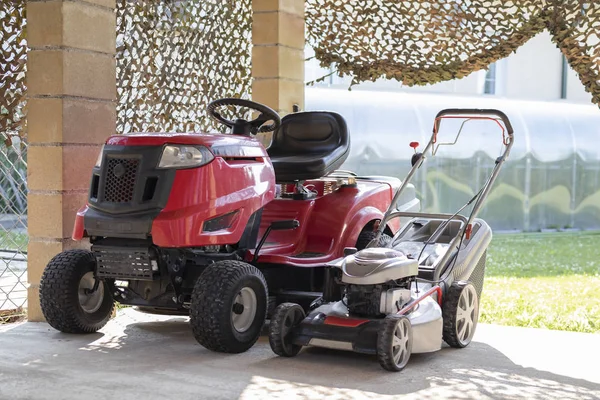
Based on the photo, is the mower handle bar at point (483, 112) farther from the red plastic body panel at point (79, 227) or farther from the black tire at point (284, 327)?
the red plastic body panel at point (79, 227)

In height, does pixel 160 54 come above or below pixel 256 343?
above

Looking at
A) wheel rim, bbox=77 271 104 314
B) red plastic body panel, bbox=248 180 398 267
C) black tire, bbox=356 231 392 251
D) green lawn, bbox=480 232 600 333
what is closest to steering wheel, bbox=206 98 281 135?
red plastic body panel, bbox=248 180 398 267

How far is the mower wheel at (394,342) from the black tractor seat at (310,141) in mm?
1286

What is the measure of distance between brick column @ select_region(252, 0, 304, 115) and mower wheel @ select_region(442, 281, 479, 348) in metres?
2.43

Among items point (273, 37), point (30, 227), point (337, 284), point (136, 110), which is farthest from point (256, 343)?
point (273, 37)

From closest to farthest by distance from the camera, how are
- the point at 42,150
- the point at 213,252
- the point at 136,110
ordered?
the point at 213,252 → the point at 42,150 → the point at 136,110

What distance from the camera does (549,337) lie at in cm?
472

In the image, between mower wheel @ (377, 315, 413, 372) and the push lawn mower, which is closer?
mower wheel @ (377, 315, 413, 372)

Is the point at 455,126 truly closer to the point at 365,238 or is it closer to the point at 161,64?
the point at 161,64

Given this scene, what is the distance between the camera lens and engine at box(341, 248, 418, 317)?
3.83m

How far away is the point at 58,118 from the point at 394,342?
85.4 inches

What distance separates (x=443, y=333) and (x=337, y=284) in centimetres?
57

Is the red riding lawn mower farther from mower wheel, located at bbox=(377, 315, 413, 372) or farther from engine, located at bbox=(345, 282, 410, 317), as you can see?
mower wheel, located at bbox=(377, 315, 413, 372)

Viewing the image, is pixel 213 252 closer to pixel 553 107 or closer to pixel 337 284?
pixel 337 284
